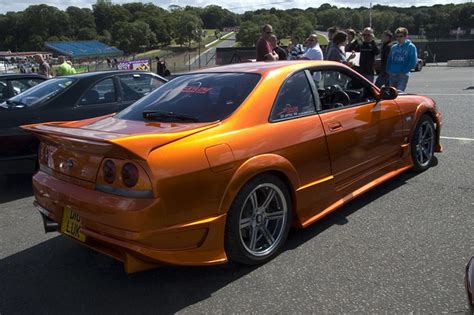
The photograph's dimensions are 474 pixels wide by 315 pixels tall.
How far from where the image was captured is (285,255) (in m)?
3.47

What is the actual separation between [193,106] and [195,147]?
0.73 m

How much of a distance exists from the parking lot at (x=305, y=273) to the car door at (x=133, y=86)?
2479 mm

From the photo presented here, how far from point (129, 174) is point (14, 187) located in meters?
3.92

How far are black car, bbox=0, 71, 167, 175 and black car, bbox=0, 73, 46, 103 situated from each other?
1408 millimetres

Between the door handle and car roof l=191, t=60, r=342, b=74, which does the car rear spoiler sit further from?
the door handle

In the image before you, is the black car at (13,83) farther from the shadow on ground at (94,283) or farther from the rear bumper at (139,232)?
the rear bumper at (139,232)

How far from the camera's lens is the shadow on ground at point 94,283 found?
9.52 feet

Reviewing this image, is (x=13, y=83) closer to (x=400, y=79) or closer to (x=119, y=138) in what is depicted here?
(x=119, y=138)

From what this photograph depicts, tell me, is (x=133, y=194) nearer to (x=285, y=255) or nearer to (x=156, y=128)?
(x=156, y=128)

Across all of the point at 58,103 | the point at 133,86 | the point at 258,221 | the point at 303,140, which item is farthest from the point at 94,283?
the point at 133,86

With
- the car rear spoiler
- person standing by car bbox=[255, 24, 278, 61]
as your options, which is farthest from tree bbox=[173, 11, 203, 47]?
the car rear spoiler

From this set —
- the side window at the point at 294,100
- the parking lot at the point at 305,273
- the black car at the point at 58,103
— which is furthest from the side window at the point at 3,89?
the side window at the point at 294,100

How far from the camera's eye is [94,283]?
3203mm

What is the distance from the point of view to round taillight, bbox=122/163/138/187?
2.72m
